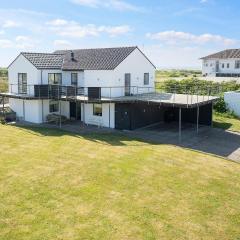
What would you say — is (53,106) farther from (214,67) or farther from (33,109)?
(214,67)

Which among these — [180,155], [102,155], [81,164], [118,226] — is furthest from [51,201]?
[180,155]

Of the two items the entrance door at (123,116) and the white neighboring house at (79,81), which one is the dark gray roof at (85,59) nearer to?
the white neighboring house at (79,81)

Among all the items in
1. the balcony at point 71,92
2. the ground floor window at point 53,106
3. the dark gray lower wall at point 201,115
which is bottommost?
the dark gray lower wall at point 201,115

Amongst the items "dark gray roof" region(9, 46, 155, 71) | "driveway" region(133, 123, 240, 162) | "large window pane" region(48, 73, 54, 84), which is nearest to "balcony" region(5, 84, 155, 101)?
"large window pane" region(48, 73, 54, 84)

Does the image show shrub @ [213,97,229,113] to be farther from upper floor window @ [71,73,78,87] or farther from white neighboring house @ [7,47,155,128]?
upper floor window @ [71,73,78,87]

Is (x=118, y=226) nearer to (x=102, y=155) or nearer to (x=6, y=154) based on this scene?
(x=102, y=155)

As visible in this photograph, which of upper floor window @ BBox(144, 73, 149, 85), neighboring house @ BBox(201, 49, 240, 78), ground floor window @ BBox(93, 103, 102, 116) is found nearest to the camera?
ground floor window @ BBox(93, 103, 102, 116)

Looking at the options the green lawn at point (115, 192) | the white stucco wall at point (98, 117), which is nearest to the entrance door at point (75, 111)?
the white stucco wall at point (98, 117)
